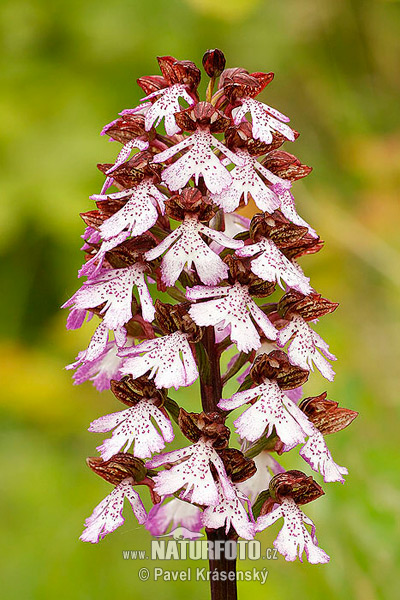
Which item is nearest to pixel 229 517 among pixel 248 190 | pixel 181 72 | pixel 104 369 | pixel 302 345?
pixel 302 345

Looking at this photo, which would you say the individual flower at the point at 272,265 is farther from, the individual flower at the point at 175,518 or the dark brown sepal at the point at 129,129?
the individual flower at the point at 175,518

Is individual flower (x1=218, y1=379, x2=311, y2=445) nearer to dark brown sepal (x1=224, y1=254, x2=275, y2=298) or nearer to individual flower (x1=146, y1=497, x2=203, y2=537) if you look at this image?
dark brown sepal (x1=224, y1=254, x2=275, y2=298)

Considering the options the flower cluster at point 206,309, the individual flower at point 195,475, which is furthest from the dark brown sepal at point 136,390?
the individual flower at point 195,475

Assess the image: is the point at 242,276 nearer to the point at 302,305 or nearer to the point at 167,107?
the point at 302,305

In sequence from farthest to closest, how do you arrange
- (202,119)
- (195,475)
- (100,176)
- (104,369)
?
(100,176) < (104,369) < (202,119) < (195,475)

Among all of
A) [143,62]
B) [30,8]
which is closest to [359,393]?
[143,62]

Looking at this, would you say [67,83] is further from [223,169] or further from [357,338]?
[223,169]

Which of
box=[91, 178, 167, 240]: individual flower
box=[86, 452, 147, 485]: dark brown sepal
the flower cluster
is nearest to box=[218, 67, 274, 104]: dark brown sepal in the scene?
the flower cluster
